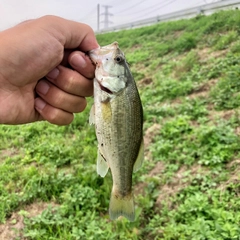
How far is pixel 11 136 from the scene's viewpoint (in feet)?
19.4

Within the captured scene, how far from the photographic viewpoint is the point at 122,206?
203cm

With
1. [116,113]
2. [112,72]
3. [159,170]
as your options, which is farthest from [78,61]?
[159,170]

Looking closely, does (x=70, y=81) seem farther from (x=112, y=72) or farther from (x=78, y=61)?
(x=112, y=72)

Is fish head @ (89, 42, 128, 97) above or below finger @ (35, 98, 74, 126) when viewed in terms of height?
above

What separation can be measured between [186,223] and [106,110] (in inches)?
74.8

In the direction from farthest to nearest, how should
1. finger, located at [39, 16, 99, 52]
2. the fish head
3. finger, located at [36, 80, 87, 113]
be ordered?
finger, located at [36, 80, 87, 113] → finger, located at [39, 16, 99, 52] → the fish head

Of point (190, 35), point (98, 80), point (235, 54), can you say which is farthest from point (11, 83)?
point (190, 35)

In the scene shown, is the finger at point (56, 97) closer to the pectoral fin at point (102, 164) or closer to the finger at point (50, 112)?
the finger at point (50, 112)

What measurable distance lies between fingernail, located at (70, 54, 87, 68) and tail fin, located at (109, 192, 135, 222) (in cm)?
83

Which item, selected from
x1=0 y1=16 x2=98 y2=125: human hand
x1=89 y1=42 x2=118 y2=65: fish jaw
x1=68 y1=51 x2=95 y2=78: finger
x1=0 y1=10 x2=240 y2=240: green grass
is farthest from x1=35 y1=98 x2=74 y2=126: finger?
x1=0 y1=10 x2=240 y2=240: green grass

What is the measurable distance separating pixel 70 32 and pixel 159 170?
260cm

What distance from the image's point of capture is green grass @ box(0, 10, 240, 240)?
10.6ft

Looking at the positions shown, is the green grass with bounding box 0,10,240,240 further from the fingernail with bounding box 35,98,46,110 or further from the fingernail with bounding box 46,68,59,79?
the fingernail with bounding box 46,68,59,79

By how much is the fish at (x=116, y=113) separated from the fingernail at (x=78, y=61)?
0.07 m
